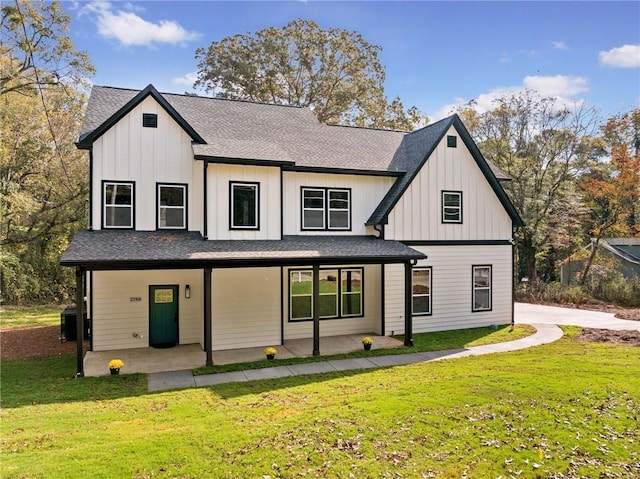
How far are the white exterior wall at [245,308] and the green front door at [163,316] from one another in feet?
4.99

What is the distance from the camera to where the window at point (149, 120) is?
525 inches

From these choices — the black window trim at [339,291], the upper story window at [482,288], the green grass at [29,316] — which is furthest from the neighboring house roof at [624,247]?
the green grass at [29,316]

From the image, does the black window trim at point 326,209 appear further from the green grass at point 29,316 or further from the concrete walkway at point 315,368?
the green grass at point 29,316

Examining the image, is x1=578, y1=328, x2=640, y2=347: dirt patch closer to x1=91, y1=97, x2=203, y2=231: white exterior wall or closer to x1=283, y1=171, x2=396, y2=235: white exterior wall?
x1=283, y1=171, x2=396, y2=235: white exterior wall

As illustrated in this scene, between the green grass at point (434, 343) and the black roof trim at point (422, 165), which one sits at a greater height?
the black roof trim at point (422, 165)

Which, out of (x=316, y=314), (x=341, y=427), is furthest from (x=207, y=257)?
(x=341, y=427)

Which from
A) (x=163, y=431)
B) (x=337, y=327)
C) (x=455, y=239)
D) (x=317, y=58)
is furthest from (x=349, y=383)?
(x=317, y=58)

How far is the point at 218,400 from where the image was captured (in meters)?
8.81

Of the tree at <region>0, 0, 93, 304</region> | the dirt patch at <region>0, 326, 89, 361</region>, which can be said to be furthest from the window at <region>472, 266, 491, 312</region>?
the tree at <region>0, 0, 93, 304</region>

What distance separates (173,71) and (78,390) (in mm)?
13472

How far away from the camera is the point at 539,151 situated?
28578 mm

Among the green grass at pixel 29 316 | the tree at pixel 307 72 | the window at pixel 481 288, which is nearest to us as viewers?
the window at pixel 481 288

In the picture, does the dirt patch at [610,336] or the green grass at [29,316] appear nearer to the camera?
the dirt patch at [610,336]

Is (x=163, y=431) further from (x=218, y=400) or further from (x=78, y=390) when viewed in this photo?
(x=78, y=390)
